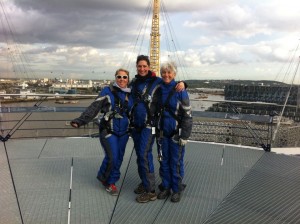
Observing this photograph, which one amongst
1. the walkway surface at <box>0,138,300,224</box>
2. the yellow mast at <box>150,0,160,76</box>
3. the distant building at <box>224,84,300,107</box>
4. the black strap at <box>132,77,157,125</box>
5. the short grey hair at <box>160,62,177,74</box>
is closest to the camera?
the walkway surface at <box>0,138,300,224</box>

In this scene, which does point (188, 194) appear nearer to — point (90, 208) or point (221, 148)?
point (90, 208)

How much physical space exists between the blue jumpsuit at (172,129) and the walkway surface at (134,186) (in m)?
0.25

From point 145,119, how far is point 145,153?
363mm

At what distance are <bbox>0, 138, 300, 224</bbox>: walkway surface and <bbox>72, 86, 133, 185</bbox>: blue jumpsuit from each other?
30 cm

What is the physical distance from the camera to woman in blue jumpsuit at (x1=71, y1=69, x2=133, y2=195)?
3281 millimetres

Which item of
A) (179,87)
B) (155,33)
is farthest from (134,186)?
(155,33)

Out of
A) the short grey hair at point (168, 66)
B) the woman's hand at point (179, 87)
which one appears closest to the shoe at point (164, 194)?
the woman's hand at point (179, 87)

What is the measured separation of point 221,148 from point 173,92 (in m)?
2.57

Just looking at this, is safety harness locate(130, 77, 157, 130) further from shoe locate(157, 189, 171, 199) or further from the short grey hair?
shoe locate(157, 189, 171, 199)

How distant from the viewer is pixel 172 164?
3.24 meters

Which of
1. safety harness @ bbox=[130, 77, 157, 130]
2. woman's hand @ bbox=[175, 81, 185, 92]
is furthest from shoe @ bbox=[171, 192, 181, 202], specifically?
woman's hand @ bbox=[175, 81, 185, 92]

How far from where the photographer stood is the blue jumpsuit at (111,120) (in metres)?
3.29

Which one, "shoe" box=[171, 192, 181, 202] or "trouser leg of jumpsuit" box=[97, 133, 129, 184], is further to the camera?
"trouser leg of jumpsuit" box=[97, 133, 129, 184]

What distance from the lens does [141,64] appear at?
3.14 meters
